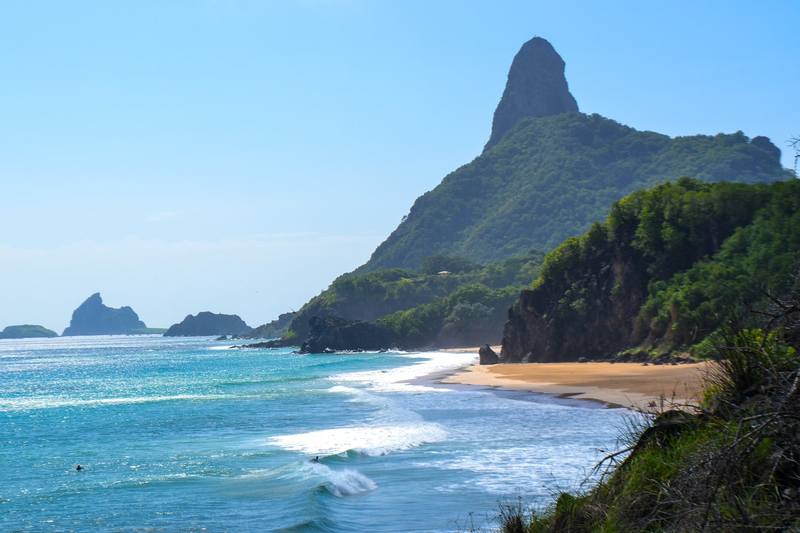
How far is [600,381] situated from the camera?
48.5 metres

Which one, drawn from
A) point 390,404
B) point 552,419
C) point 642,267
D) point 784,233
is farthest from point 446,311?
point 552,419

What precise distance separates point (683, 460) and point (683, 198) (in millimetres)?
65222

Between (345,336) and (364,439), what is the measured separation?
382 ft

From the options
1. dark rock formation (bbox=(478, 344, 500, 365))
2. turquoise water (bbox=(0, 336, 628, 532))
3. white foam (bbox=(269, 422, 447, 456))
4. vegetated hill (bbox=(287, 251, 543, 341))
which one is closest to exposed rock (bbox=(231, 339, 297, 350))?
vegetated hill (bbox=(287, 251, 543, 341))

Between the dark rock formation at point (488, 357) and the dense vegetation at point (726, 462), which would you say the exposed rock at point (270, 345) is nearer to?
the dark rock formation at point (488, 357)

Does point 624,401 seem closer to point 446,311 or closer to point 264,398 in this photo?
point 264,398

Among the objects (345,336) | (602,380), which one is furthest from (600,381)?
(345,336)

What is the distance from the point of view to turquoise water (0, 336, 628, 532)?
1917 centimetres

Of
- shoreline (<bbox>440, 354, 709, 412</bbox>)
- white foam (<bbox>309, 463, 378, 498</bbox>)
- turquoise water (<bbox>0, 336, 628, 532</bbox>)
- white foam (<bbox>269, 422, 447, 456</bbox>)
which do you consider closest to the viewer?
turquoise water (<bbox>0, 336, 628, 532</bbox>)

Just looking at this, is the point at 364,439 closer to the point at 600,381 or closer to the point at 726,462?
the point at 600,381

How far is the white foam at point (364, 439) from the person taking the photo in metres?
28.6

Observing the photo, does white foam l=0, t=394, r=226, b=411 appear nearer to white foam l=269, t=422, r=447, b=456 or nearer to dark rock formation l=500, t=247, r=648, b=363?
white foam l=269, t=422, r=447, b=456

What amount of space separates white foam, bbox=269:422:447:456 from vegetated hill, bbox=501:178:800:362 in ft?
88.6

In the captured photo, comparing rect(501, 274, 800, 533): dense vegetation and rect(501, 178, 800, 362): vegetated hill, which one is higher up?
rect(501, 178, 800, 362): vegetated hill
